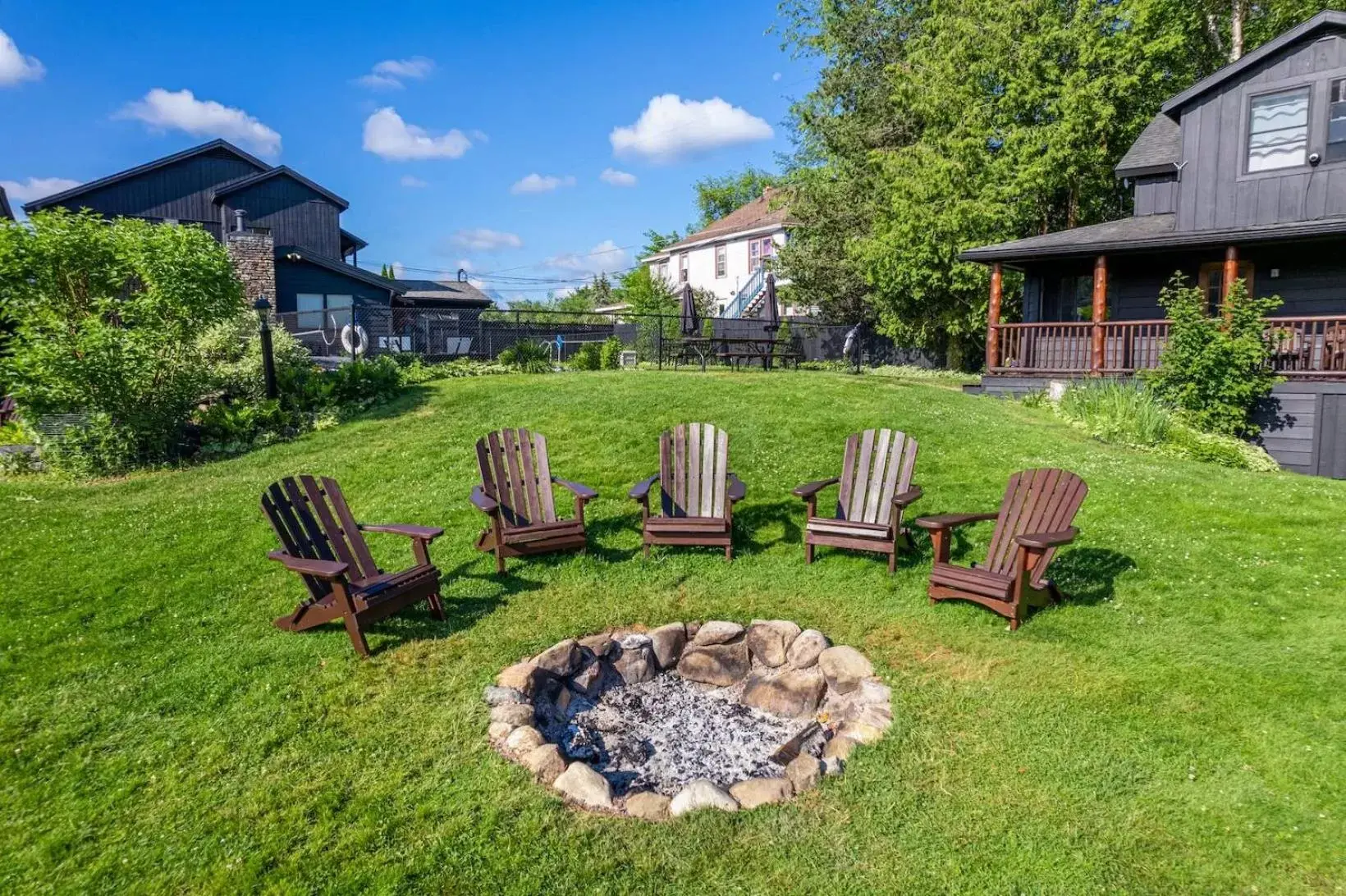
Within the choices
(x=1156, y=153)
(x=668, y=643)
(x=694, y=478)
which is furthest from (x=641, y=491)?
(x=1156, y=153)

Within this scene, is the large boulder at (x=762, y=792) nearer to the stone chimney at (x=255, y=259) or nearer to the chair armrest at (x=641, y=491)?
the chair armrest at (x=641, y=491)

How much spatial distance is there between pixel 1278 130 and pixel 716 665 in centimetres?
1329

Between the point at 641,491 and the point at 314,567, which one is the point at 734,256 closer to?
the point at 641,491

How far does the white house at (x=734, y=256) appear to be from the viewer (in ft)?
94.1

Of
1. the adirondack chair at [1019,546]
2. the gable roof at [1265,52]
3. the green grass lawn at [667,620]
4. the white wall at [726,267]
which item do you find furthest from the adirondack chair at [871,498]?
the white wall at [726,267]

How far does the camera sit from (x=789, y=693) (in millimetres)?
4328

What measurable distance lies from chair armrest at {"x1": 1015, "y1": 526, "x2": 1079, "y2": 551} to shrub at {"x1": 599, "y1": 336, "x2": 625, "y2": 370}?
1203 cm

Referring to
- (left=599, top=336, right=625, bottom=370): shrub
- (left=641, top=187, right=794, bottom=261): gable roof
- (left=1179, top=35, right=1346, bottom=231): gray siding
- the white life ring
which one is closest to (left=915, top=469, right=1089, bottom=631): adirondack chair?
(left=1179, top=35, right=1346, bottom=231): gray siding

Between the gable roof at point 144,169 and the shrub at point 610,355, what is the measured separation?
17653 mm

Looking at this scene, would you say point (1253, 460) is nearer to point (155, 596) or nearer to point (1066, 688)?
point (1066, 688)

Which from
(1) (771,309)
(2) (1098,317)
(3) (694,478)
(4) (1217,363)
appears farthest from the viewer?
(1) (771,309)

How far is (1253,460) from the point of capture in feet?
29.9

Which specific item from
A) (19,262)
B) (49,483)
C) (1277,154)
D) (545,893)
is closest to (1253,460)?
(1277,154)

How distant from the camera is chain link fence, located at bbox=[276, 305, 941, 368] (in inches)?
606
